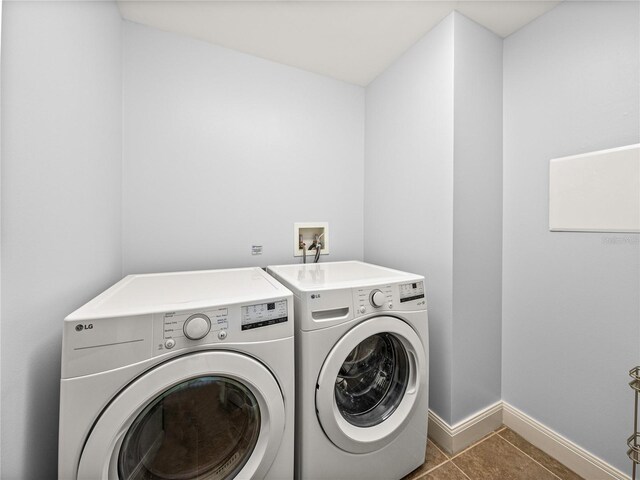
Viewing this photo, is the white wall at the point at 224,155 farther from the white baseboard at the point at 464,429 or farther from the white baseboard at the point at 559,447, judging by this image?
the white baseboard at the point at 559,447

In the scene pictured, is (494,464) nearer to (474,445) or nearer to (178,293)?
(474,445)

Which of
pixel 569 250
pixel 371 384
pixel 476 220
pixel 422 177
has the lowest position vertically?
pixel 371 384

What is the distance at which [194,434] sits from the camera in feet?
2.71

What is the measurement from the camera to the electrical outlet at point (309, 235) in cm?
173

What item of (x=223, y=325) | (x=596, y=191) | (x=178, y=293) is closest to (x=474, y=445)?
(x=596, y=191)

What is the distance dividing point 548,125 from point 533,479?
163 cm

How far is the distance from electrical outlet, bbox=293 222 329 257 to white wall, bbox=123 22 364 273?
4 cm

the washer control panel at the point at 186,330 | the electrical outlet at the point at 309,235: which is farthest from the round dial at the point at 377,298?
the electrical outlet at the point at 309,235

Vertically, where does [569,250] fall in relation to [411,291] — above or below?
above

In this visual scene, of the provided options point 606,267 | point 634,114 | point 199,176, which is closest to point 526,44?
point 634,114

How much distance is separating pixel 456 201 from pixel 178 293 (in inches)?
51.1

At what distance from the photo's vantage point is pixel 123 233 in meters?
1.34

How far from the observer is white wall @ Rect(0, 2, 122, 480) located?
0.62 m

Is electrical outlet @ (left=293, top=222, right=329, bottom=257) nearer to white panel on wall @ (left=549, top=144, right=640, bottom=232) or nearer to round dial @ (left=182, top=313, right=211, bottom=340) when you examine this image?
round dial @ (left=182, top=313, right=211, bottom=340)
